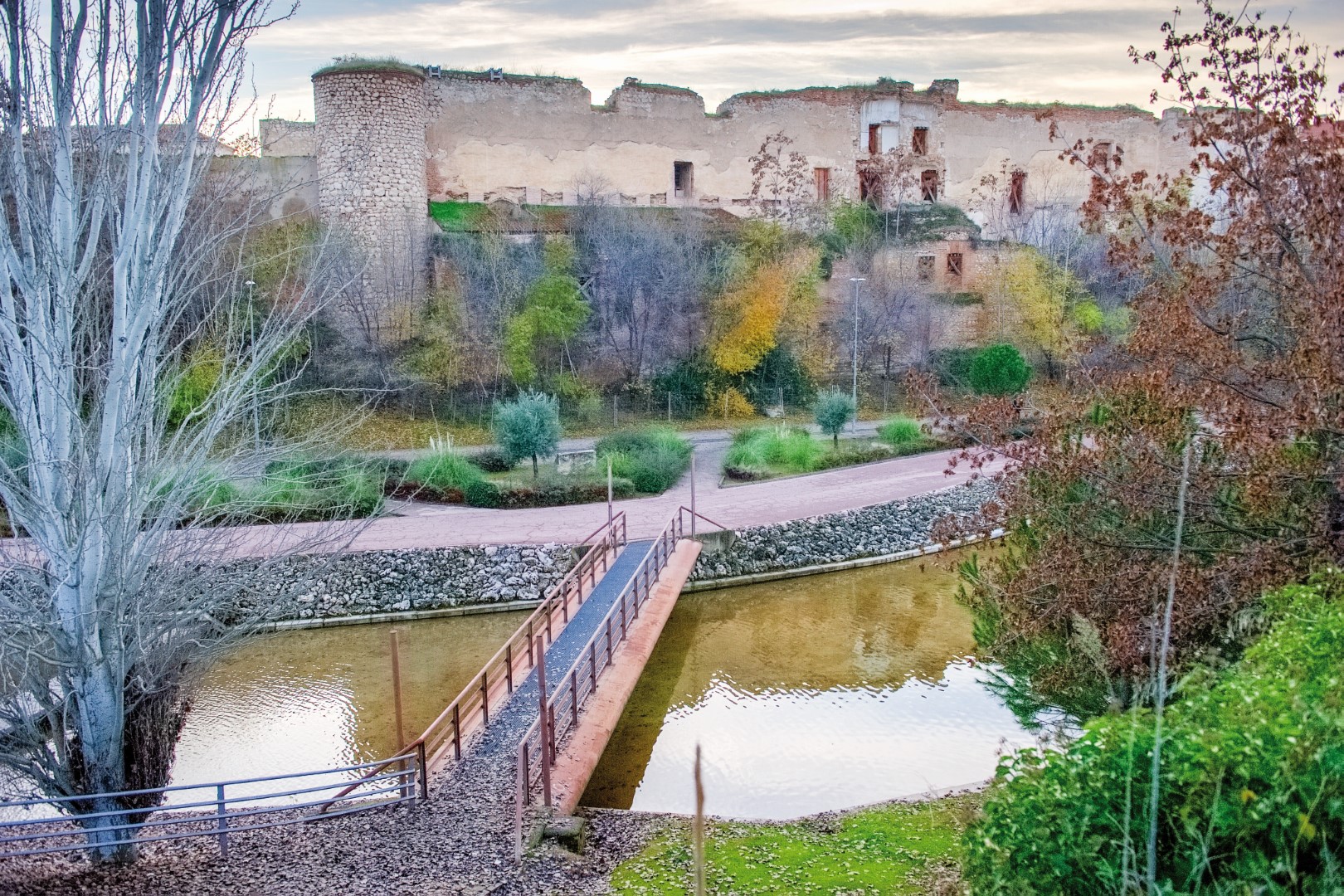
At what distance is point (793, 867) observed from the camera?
7641mm

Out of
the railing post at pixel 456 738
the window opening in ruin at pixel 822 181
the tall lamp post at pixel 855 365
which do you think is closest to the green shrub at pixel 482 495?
the tall lamp post at pixel 855 365

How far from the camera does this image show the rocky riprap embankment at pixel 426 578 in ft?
49.1

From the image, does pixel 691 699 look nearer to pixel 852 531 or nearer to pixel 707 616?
pixel 707 616

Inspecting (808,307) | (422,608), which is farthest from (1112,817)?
(808,307)

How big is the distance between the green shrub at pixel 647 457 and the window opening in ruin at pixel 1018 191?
20483 mm

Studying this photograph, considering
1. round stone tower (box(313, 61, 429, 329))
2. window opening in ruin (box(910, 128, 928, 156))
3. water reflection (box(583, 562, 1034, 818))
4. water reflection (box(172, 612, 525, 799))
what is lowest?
water reflection (box(583, 562, 1034, 818))

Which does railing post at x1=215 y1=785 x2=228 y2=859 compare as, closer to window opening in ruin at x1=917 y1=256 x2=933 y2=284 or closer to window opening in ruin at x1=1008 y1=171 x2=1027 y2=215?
window opening in ruin at x1=917 y1=256 x2=933 y2=284

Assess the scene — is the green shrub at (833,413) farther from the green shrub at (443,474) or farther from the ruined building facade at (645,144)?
the ruined building facade at (645,144)

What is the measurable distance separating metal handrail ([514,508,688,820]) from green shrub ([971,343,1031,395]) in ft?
48.4

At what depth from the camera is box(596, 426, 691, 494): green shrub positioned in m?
19.5

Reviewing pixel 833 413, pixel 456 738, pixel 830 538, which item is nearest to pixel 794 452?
pixel 833 413

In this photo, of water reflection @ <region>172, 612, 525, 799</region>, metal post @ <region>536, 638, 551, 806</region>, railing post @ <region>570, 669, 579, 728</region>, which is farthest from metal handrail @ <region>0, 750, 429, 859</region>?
water reflection @ <region>172, 612, 525, 799</region>

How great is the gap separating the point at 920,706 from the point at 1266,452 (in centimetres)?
598

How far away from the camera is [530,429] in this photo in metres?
19.3
